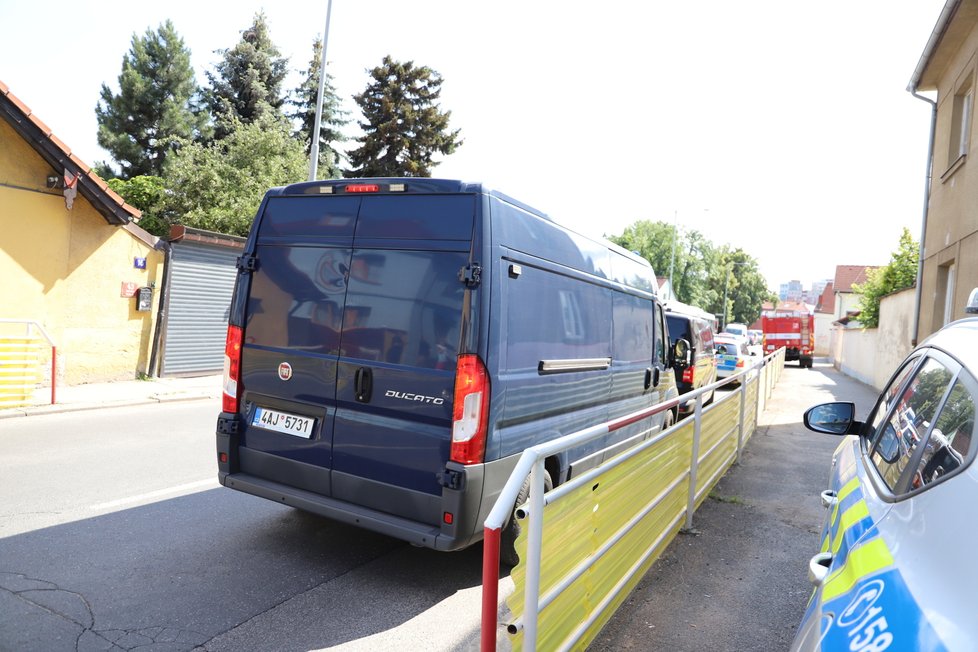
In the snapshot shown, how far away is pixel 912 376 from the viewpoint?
2488 millimetres

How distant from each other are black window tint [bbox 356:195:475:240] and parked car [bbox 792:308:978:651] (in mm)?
2392

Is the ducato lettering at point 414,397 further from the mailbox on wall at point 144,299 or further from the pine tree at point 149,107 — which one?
the pine tree at point 149,107

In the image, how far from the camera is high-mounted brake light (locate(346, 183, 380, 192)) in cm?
423

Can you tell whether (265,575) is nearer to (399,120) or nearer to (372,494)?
(372,494)

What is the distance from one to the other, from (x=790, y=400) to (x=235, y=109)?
98.1ft

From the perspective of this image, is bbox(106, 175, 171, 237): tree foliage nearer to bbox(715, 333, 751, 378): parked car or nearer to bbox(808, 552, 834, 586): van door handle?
bbox(715, 333, 751, 378): parked car

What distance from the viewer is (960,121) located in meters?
11.9

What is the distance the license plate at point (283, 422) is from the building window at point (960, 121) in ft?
38.7

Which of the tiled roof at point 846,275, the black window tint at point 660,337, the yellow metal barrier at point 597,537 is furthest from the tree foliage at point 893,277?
the tiled roof at point 846,275

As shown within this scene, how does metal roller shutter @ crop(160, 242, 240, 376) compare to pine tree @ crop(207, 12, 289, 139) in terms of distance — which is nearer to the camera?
metal roller shutter @ crop(160, 242, 240, 376)

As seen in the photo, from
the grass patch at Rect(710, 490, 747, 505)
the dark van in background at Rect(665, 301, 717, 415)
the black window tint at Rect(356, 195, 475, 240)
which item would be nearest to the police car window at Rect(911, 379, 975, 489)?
the black window tint at Rect(356, 195, 475, 240)

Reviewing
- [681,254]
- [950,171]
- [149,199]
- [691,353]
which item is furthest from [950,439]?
[681,254]

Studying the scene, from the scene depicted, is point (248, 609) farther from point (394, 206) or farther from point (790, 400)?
point (790, 400)

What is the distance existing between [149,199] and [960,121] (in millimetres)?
25752
